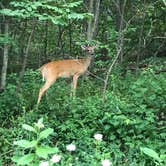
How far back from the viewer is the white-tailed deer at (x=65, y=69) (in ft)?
38.2

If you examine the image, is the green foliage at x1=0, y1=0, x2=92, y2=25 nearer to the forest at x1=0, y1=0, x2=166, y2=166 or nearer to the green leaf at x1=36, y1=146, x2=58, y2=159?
the forest at x1=0, y1=0, x2=166, y2=166

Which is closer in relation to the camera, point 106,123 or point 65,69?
point 106,123

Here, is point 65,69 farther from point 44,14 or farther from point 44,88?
point 44,14

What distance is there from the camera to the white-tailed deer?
38.2 ft

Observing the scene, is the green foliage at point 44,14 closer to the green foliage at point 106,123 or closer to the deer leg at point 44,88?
the green foliage at point 106,123

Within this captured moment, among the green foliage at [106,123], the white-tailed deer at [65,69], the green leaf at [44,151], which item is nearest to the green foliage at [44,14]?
the green foliage at [106,123]

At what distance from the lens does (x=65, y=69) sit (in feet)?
40.1

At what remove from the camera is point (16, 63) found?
1656 cm

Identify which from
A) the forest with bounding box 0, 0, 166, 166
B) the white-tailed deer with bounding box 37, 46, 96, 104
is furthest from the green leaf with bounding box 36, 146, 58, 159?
the white-tailed deer with bounding box 37, 46, 96, 104

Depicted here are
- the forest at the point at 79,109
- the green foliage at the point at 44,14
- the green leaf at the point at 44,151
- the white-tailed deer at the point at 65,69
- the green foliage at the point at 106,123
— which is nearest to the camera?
the green leaf at the point at 44,151

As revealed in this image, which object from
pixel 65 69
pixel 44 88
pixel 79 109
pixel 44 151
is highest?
pixel 44 151

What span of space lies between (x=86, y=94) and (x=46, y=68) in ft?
3.87

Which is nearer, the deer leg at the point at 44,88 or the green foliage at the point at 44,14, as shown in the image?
the green foliage at the point at 44,14

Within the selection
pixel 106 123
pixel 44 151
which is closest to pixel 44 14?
pixel 106 123
